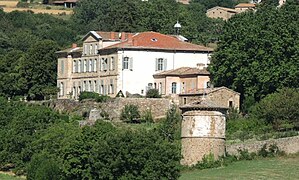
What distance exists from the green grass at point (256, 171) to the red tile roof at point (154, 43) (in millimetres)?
26921

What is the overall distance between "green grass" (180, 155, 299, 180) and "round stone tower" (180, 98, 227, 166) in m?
1.41

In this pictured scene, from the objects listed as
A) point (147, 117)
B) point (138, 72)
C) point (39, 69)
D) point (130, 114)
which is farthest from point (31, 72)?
point (147, 117)

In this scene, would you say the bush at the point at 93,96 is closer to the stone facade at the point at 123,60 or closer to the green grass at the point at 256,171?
the stone facade at the point at 123,60

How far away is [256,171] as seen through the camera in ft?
219

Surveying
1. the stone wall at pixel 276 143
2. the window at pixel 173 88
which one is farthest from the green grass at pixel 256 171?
the window at pixel 173 88

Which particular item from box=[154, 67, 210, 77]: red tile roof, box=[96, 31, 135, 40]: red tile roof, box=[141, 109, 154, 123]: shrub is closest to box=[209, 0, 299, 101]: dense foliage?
box=[154, 67, 210, 77]: red tile roof

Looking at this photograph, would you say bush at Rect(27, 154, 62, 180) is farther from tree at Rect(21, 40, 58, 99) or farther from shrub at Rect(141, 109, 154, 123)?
tree at Rect(21, 40, 58, 99)

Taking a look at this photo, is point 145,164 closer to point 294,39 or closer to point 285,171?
point 285,171

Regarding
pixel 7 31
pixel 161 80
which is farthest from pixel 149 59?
pixel 7 31

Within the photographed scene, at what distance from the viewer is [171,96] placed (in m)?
91.9

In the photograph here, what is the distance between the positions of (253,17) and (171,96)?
7643 millimetres

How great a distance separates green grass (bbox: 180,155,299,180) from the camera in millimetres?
65000

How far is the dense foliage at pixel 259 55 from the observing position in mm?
84375

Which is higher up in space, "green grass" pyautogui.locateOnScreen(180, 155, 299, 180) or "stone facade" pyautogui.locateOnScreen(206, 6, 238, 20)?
"stone facade" pyautogui.locateOnScreen(206, 6, 238, 20)
